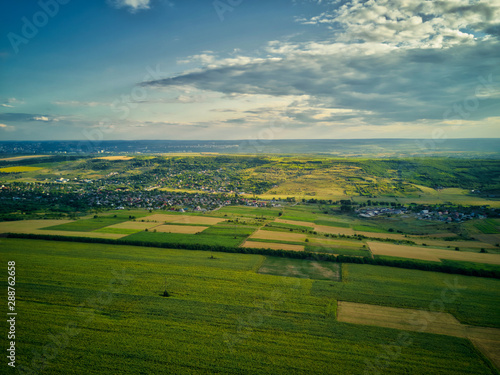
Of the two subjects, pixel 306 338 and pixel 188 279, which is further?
pixel 188 279

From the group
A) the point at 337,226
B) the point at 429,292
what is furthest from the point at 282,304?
the point at 337,226

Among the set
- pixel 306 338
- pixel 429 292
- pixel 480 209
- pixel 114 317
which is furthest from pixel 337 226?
pixel 114 317

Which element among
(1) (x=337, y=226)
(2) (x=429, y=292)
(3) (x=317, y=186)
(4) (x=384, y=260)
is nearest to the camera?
(2) (x=429, y=292)

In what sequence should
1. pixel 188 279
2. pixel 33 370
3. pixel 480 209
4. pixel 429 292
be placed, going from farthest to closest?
pixel 480 209 → pixel 188 279 → pixel 429 292 → pixel 33 370

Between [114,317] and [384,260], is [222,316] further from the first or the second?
[384,260]

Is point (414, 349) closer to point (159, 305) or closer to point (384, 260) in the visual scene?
point (384, 260)

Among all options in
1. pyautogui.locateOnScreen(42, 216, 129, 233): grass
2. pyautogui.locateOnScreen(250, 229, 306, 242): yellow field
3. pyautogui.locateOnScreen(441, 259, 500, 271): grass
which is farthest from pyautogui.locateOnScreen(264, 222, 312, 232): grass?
pyautogui.locateOnScreen(42, 216, 129, 233): grass
